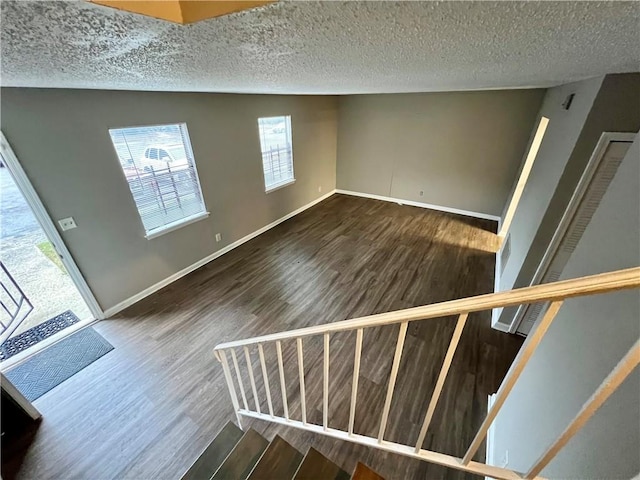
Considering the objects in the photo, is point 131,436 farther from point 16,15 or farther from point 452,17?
point 452,17

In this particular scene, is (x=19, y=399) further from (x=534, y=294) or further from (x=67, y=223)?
(x=534, y=294)

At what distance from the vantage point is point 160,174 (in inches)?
120

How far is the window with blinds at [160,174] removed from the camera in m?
2.75

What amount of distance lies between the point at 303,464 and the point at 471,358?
1884mm

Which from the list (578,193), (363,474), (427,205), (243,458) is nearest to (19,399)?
(243,458)

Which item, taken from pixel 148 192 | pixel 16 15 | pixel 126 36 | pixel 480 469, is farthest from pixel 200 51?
pixel 148 192

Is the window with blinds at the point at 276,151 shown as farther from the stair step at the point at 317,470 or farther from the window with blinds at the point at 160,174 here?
the stair step at the point at 317,470

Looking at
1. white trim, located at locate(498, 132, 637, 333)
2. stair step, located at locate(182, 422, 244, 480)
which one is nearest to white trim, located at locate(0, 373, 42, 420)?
stair step, located at locate(182, 422, 244, 480)

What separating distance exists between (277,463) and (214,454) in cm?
46

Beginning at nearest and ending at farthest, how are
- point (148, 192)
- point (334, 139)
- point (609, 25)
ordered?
point (609, 25), point (148, 192), point (334, 139)

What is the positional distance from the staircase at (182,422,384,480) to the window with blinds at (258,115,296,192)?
3.74 metres

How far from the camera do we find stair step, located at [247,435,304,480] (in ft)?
4.59

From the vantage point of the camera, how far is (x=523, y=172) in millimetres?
3996

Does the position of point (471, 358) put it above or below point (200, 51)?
below
